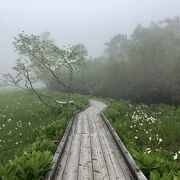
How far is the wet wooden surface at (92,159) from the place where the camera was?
991cm

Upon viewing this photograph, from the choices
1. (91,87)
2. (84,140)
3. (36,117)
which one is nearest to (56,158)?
(84,140)

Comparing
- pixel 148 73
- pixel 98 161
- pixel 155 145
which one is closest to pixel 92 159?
pixel 98 161

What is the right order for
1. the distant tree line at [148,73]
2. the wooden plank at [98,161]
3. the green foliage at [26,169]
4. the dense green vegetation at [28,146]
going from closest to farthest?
the green foliage at [26,169]
the dense green vegetation at [28,146]
the wooden plank at [98,161]
the distant tree line at [148,73]

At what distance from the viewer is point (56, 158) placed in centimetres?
1114

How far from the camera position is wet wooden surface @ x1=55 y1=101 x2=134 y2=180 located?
991 centimetres

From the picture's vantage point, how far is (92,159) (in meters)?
11.7

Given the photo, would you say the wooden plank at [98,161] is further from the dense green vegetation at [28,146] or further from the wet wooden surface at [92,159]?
the dense green vegetation at [28,146]

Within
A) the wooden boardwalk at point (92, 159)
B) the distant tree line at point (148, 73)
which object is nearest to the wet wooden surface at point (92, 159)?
the wooden boardwalk at point (92, 159)

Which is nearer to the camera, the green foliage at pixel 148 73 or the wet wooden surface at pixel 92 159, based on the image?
the wet wooden surface at pixel 92 159

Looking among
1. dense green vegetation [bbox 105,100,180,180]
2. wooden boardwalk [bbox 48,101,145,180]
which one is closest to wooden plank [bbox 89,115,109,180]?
wooden boardwalk [bbox 48,101,145,180]

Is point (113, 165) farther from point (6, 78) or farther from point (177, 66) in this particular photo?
point (177, 66)

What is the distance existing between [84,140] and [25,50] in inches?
592

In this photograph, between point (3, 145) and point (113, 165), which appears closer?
point (113, 165)

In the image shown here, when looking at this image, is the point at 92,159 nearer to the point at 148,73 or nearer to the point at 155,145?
the point at 155,145
